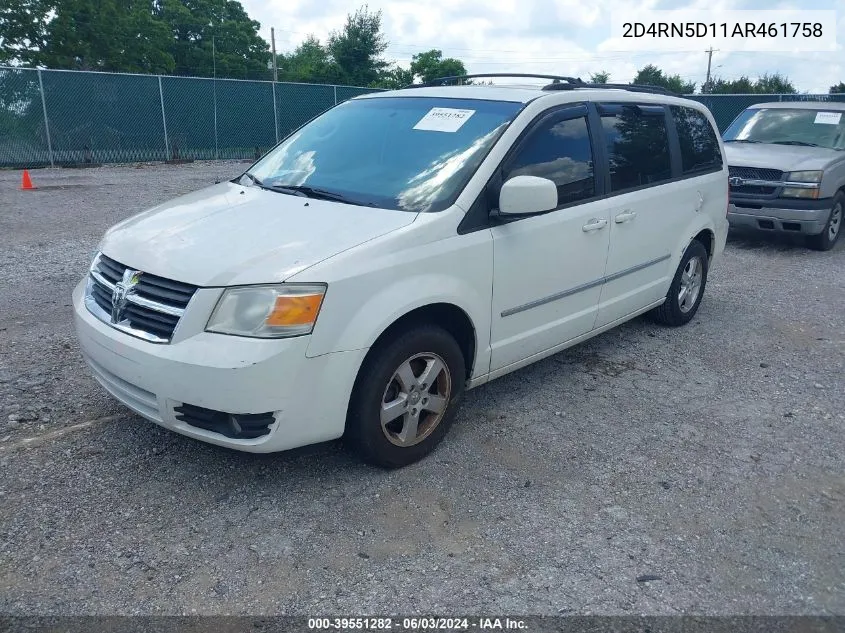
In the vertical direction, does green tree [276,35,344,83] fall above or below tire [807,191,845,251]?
above

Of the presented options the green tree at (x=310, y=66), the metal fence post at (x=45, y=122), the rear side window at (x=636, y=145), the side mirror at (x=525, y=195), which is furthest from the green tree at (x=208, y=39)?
the side mirror at (x=525, y=195)

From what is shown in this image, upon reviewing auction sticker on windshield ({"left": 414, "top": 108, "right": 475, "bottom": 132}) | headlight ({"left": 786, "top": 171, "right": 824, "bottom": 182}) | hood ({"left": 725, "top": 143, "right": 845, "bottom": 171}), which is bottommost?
headlight ({"left": 786, "top": 171, "right": 824, "bottom": 182})

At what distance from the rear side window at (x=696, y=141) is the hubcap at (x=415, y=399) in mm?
3066

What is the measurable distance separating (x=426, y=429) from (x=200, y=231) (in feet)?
4.94

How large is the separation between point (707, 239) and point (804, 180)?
3.92 m

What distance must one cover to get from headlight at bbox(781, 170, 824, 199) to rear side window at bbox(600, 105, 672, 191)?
4.63 meters

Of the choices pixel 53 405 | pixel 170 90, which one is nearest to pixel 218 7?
pixel 170 90

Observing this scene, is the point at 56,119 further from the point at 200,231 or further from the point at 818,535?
the point at 818,535

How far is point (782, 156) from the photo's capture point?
31.1ft

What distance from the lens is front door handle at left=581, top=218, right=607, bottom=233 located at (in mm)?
4434

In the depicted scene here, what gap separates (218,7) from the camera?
1897 inches

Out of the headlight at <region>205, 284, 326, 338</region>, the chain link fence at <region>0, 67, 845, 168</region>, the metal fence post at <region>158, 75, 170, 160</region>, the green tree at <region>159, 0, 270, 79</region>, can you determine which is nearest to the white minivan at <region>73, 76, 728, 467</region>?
the headlight at <region>205, 284, 326, 338</region>

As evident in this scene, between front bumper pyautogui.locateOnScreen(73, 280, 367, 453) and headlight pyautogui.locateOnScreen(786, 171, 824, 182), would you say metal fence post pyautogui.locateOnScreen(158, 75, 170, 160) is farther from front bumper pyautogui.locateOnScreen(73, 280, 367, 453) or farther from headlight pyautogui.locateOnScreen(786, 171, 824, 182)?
front bumper pyautogui.locateOnScreen(73, 280, 367, 453)

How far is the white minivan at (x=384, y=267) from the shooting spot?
10.1 feet
